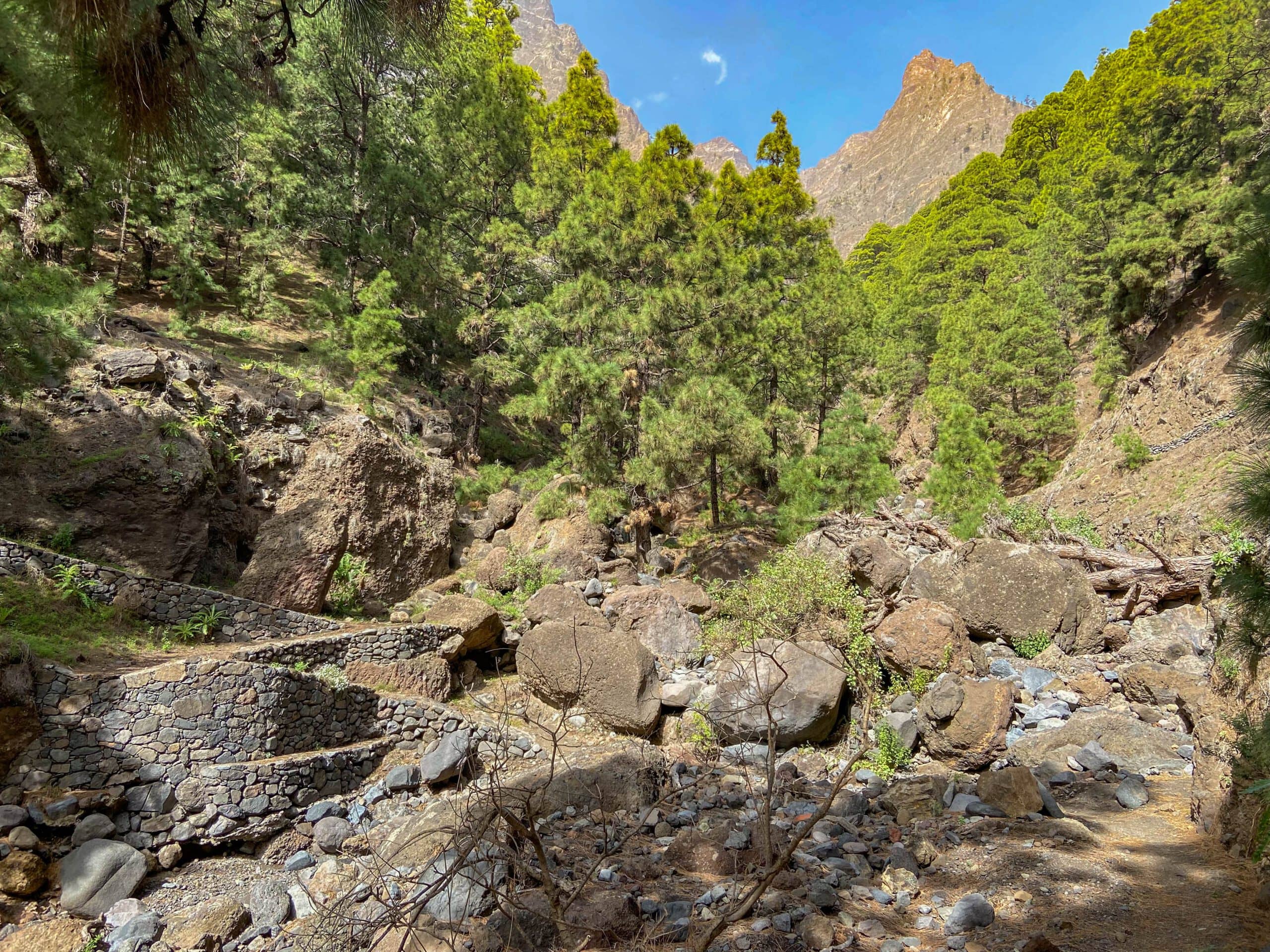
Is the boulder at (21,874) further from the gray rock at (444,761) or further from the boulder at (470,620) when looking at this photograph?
the boulder at (470,620)

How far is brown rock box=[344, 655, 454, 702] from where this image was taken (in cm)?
869

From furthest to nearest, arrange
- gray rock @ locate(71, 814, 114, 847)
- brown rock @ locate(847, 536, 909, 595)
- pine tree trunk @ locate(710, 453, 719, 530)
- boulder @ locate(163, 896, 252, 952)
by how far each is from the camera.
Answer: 1. pine tree trunk @ locate(710, 453, 719, 530)
2. brown rock @ locate(847, 536, 909, 595)
3. gray rock @ locate(71, 814, 114, 847)
4. boulder @ locate(163, 896, 252, 952)

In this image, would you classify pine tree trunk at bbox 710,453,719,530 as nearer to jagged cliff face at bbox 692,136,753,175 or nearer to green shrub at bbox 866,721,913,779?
green shrub at bbox 866,721,913,779

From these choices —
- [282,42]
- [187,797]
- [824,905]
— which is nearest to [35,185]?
[187,797]

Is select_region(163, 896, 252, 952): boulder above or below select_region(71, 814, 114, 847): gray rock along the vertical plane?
below

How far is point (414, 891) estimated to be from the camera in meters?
4.57

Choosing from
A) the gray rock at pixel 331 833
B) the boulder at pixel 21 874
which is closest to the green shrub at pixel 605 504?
the gray rock at pixel 331 833

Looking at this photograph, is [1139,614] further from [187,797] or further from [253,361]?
[253,361]

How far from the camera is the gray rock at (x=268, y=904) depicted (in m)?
5.21

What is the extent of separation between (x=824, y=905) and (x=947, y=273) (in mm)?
26083

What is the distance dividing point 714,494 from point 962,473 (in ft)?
16.5

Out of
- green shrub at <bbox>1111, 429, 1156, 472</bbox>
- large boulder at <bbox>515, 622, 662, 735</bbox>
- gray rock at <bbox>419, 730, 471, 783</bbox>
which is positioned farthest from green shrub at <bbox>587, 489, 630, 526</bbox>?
green shrub at <bbox>1111, 429, 1156, 472</bbox>

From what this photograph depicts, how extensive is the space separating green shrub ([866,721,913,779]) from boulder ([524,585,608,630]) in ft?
14.7

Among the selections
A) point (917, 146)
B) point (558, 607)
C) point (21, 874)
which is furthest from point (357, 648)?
point (917, 146)
